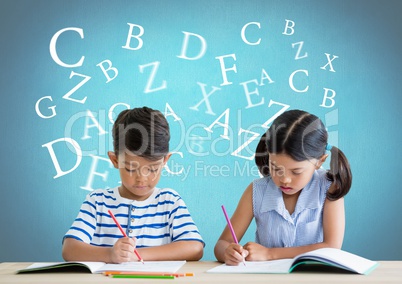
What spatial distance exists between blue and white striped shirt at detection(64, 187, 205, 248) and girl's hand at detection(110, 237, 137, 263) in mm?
243

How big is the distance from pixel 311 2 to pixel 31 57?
1.44 metres

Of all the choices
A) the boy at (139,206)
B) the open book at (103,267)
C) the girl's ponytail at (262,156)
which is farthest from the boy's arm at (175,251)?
the girl's ponytail at (262,156)

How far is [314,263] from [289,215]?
41 cm

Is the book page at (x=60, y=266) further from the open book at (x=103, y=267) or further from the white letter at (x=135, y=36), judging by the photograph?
the white letter at (x=135, y=36)

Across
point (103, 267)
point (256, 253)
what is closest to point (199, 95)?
point (256, 253)

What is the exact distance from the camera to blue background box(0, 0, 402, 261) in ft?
9.50

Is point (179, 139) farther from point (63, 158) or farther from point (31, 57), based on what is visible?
point (31, 57)

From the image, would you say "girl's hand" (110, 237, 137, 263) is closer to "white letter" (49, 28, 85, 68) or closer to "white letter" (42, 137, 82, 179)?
"white letter" (42, 137, 82, 179)

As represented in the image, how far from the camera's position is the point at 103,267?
1272mm

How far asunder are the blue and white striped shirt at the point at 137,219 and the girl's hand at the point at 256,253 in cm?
22

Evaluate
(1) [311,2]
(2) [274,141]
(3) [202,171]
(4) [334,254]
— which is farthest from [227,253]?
(1) [311,2]

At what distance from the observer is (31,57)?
299 cm

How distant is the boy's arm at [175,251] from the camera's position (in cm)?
144

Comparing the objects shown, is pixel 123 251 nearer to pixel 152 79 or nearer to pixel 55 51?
pixel 152 79
